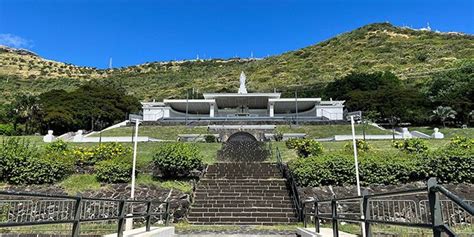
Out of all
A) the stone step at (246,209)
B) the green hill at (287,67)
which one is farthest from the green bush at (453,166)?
the green hill at (287,67)

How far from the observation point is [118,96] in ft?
171

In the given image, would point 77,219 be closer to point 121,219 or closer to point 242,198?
point 121,219

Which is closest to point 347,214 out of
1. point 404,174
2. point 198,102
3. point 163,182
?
point 404,174

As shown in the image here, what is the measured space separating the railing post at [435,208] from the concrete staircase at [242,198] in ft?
33.1

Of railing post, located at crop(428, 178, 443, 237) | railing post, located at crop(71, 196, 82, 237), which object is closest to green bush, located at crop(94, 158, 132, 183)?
railing post, located at crop(71, 196, 82, 237)

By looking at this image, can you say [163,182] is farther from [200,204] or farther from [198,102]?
[198,102]

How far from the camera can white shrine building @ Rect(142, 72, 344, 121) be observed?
42.7m

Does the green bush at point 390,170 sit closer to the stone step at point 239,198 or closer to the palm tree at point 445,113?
the stone step at point 239,198

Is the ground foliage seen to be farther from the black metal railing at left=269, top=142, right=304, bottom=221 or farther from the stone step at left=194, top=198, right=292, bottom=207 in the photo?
the stone step at left=194, top=198, right=292, bottom=207

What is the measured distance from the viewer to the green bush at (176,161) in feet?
50.7

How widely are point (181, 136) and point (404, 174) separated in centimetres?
1870

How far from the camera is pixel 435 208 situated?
9.22ft

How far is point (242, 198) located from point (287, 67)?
80830 mm

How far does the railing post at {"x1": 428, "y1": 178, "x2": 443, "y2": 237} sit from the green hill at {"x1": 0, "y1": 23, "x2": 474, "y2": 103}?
60.7 m
